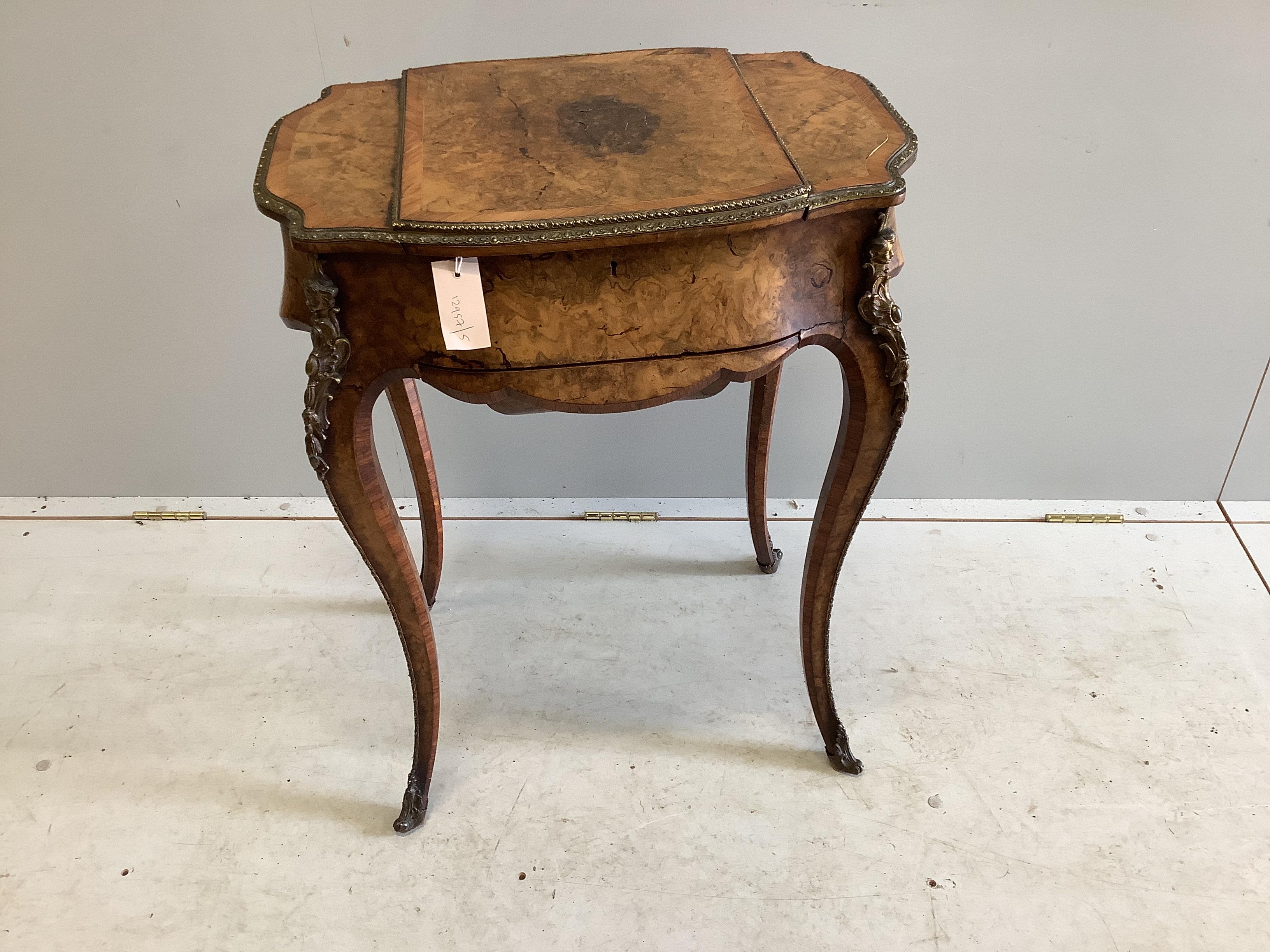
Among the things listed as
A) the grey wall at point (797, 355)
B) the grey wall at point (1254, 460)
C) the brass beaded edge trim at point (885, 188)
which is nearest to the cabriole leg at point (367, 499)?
the brass beaded edge trim at point (885, 188)

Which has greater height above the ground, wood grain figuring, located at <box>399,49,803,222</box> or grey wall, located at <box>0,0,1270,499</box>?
wood grain figuring, located at <box>399,49,803,222</box>

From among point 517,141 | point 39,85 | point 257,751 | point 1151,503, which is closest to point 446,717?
point 257,751

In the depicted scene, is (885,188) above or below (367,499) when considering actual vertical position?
above

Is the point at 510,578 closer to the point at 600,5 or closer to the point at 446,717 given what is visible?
the point at 446,717

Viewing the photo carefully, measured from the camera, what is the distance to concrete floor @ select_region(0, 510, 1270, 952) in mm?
1321

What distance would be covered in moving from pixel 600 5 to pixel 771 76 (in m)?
0.42

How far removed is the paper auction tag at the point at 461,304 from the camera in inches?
39.4

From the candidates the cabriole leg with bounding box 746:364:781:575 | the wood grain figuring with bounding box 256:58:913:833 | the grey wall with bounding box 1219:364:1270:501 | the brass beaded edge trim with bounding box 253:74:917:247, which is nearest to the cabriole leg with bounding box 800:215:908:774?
the wood grain figuring with bounding box 256:58:913:833

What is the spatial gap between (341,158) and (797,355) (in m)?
1.00

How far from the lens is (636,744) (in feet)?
5.11

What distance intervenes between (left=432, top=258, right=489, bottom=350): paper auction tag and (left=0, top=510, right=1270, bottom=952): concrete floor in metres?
0.79

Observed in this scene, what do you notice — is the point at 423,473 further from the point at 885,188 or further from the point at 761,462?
the point at 885,188

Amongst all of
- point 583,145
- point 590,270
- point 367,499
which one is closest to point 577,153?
point 583,145

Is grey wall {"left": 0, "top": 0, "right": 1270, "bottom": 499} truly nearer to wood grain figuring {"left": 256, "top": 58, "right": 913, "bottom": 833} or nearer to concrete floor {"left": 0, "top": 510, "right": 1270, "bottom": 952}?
concrete floor {"left": 0, "top": 510, "right": 1270, "bottom": 952}
